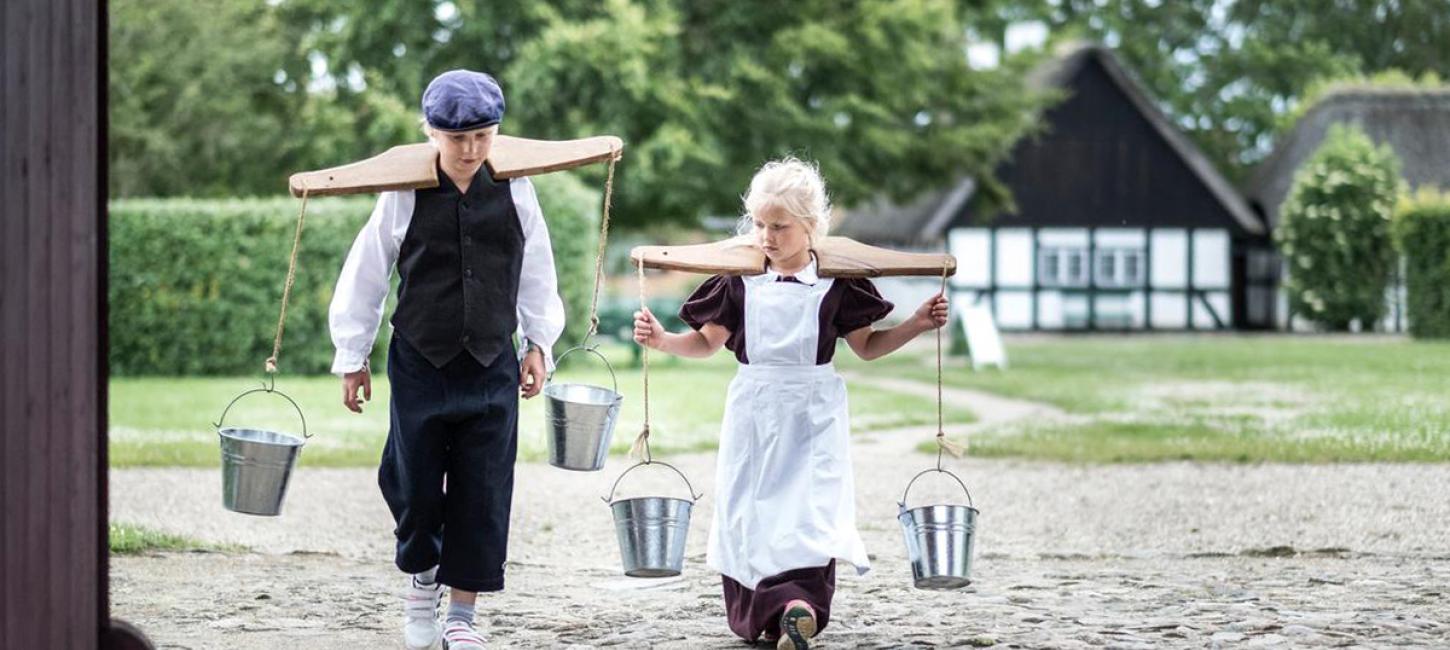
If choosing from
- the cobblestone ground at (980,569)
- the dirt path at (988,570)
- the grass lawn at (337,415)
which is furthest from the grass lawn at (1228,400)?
the grass lawn at (337,415)

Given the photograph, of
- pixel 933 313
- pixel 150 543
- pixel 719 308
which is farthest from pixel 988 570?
pixel 150 543

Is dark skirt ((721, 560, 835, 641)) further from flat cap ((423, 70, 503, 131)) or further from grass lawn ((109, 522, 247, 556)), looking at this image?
grass lawn ((109, 522, 247, 556))

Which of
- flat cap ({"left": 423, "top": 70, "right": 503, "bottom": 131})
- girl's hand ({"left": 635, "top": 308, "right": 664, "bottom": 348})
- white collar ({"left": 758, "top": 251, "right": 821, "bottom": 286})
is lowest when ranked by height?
girl's hand ({"left": 635, "top": 308, "right": 664, "bottom": 348})

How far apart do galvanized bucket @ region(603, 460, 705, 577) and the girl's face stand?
69 centimetres

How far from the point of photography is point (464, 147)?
4.77 metres

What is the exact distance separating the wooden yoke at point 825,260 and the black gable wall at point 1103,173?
2965cm

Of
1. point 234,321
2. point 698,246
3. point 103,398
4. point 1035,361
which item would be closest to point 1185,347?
point 1035,361

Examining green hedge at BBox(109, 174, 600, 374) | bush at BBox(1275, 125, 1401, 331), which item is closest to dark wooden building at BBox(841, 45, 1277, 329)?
bush at BBox(1275, 125, 1401, 331)

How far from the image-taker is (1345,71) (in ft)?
130

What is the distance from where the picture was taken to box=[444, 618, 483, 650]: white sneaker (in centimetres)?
490

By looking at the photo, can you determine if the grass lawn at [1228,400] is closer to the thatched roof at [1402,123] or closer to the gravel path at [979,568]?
the gravel path at [979,568]

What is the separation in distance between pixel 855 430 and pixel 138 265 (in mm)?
9343

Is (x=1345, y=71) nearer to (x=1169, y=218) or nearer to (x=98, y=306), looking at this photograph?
(x=1169, y=218)

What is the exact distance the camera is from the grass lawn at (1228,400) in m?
11.3
